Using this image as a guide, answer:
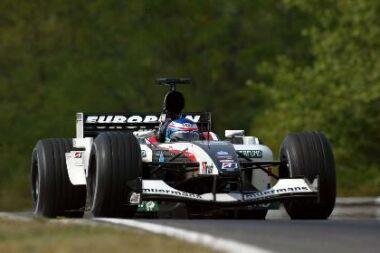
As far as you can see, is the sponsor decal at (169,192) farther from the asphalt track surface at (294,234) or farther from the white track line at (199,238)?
the white track line at (199,238)

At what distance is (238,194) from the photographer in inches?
613

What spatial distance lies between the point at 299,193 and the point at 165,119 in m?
2.47

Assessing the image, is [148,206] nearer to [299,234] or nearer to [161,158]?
[161,158]

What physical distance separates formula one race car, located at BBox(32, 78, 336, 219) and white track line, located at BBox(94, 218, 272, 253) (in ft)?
6.35

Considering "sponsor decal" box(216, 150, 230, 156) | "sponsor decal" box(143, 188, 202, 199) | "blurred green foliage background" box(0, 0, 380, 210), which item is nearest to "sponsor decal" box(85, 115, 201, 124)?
"sponsor decal" box(216, 150, 230, 156)

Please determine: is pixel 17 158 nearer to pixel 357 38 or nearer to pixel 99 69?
pixel 99 69

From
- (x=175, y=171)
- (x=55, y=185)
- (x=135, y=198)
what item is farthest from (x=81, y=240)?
(x=55, y=185)

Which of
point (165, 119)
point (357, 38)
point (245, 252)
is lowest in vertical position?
point (245, 252)

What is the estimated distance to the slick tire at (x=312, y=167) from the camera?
1616 centimetres

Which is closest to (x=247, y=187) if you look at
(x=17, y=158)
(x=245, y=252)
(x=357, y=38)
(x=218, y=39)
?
(x=245, y=252)

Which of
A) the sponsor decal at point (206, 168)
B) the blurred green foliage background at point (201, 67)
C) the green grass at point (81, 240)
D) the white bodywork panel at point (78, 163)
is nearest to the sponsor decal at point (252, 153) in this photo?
the sponsor decal at point (206, 168)

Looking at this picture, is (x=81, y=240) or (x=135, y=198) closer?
(x=81, y=240)

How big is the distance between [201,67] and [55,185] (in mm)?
29492

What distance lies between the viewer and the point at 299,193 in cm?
1588
